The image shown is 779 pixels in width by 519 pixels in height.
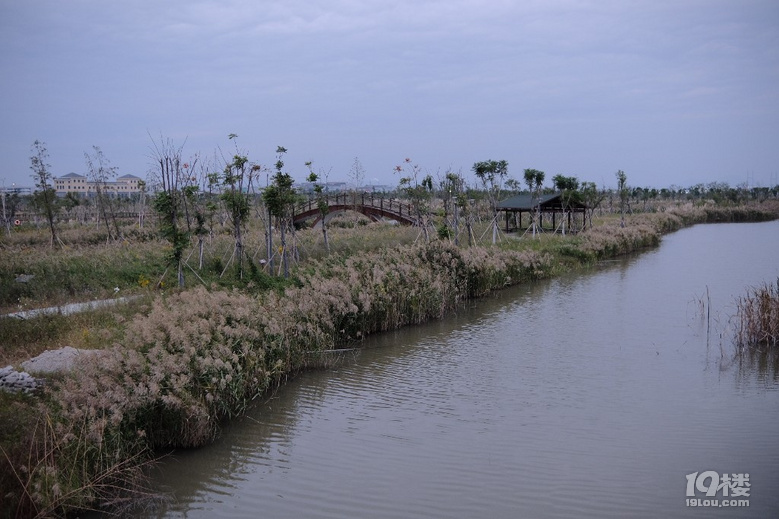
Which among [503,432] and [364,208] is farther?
[364,208]

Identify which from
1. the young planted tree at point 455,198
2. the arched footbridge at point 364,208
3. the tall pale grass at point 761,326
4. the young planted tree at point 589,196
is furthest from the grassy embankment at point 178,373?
the young planted tree at point 589,196

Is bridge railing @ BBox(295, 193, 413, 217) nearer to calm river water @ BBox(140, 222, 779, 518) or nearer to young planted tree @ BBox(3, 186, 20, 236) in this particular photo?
young planted tree @ BBox(3, 186, 20, 236)

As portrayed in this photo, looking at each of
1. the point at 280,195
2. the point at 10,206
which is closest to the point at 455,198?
the point at 280,195

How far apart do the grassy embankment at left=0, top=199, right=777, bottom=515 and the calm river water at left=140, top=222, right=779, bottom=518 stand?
1.58 feet

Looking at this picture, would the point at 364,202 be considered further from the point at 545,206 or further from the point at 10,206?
the point at 10,206

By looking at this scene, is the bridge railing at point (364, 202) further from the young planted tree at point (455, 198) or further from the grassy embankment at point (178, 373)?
the grassy embankment at point (178, 373)

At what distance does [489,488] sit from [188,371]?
3.66 metres

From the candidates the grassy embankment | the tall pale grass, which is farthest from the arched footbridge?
the tall pale grass

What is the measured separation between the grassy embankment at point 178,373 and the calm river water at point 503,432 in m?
0.48

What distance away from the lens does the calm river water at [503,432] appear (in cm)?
649

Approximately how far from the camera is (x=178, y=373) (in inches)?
296

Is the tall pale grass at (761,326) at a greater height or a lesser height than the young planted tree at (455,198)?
lesser

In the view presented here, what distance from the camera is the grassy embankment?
6.06 m

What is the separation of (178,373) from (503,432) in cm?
400
